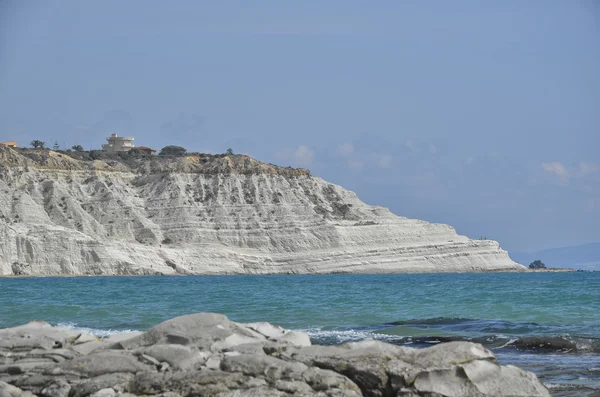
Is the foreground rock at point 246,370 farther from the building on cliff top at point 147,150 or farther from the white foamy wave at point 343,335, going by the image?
the building on cliff top at point 147,150

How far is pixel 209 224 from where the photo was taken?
335 ft

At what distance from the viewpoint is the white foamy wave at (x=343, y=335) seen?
2241 cm

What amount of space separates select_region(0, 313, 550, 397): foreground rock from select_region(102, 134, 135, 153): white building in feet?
467

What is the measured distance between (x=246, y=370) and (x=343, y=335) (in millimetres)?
12531

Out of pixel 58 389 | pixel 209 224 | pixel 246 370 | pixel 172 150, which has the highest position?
pixel 172 150

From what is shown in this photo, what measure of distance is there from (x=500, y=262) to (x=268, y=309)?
86.5 m

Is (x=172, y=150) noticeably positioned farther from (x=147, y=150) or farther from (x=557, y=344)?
(x=557, y=344)

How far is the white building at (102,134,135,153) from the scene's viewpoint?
15362 centimetres

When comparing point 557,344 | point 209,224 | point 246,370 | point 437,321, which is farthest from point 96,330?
point 209,224

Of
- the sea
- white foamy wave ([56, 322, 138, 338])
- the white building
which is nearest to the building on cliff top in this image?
the white building

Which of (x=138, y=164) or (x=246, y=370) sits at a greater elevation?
(x=138, y=164)

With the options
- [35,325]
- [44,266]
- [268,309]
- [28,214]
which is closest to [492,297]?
[268,309]

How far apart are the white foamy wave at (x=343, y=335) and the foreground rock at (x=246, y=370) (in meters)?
9.82

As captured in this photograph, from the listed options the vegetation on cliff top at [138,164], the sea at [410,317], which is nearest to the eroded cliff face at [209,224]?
the vegetation on cliff top at [138,164]
